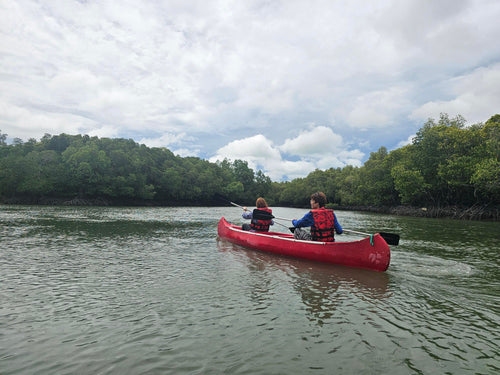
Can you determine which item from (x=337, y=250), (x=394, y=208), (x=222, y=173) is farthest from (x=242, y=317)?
(x=222, y=173)

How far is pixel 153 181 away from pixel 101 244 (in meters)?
79.1

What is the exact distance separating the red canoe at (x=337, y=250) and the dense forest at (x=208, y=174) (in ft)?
106

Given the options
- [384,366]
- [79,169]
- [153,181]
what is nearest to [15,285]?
[384,366]

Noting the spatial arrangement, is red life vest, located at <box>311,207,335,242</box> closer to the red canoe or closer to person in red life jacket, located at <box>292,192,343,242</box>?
person in red life jacket, located at <box>292,192,343,242</box>

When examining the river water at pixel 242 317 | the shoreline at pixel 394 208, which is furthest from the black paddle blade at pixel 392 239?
the shoreline at pixel 394 208

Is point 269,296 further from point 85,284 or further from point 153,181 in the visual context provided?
point 153,181

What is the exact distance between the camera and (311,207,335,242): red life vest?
9.45 meters

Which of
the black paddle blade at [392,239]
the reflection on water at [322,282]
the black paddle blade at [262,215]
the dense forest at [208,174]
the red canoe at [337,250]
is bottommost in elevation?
the reflection on water at [322,282]

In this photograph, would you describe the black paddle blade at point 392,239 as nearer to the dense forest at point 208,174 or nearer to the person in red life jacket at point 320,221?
the person in red life jacket at point 320,221

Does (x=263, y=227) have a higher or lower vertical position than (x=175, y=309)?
higher

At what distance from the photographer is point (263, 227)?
41.9 feet

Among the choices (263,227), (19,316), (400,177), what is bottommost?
(19,316)

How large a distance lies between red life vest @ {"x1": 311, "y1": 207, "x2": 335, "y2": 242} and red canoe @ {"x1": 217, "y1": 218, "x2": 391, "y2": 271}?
0.37 metres

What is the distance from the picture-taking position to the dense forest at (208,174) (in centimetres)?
4016
